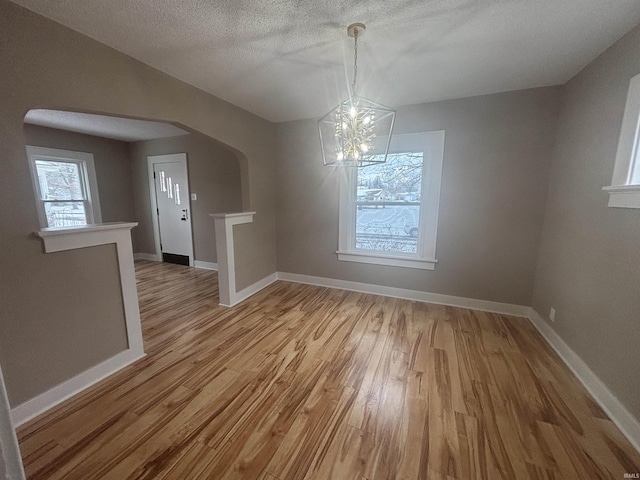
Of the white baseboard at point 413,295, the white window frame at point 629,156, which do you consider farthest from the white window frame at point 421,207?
the white window frame at point 629,156

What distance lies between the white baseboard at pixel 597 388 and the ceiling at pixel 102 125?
4830mm

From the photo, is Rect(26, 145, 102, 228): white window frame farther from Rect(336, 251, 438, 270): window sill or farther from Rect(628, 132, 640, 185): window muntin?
Rect(628, 132, 640, 185): window muntin

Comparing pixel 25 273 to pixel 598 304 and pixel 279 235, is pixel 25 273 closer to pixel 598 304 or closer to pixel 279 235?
pixel 279 235

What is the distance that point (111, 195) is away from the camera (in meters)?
4.84

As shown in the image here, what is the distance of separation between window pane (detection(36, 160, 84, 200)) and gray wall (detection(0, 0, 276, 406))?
3.35 meters

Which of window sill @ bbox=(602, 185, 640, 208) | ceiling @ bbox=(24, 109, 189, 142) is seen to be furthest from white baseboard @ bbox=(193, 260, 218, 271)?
window sill @ bbox=(602, 185, 640, 208)

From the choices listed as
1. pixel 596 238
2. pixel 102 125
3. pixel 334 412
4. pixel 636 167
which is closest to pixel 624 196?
pixel 636 167

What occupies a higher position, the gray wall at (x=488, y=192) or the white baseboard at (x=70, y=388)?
the gray wall at (x=488, y=192)

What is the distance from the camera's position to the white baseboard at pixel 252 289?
128 inches

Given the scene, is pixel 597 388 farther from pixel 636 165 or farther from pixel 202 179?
pixel 202 179

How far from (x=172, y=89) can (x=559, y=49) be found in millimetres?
3125

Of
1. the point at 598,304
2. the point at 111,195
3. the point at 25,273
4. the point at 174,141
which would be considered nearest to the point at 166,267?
the point at 111,195

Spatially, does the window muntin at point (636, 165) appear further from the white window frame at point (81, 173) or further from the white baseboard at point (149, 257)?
the white window frame at point (81, 173)

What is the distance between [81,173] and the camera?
14.5 feet
